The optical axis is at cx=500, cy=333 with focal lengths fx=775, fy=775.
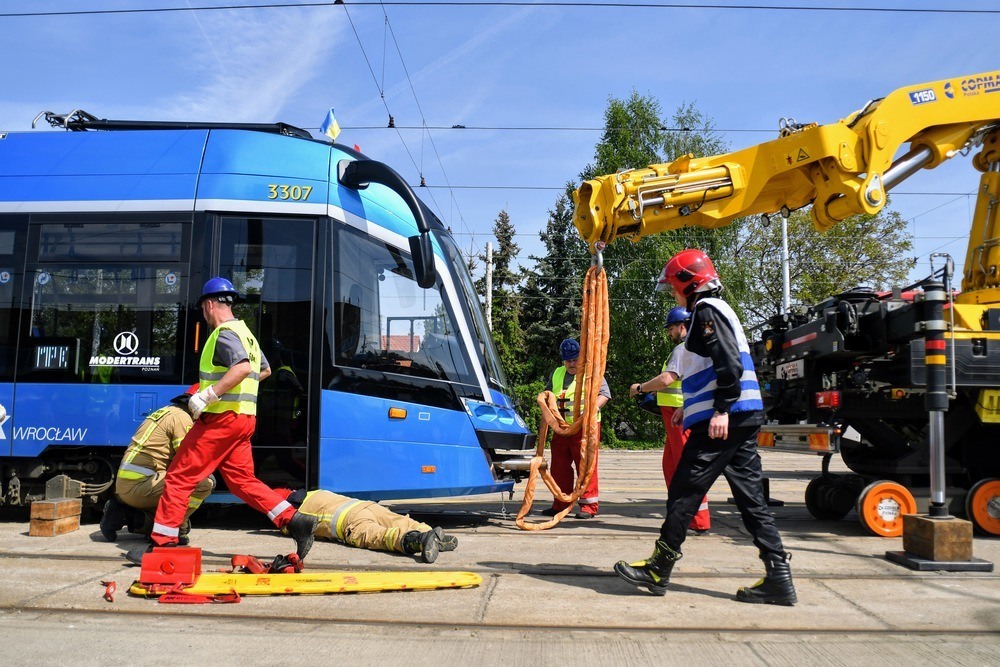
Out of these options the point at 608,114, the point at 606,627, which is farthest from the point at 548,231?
the point at 606,627

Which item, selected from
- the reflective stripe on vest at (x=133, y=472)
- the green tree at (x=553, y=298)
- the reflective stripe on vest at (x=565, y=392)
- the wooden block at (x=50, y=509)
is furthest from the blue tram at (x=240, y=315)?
the green tree at (x=553, y=298)

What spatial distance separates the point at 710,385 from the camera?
15.3 ft

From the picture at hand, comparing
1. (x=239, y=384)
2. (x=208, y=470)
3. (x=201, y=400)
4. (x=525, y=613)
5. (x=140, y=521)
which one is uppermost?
(x=239, y=384)

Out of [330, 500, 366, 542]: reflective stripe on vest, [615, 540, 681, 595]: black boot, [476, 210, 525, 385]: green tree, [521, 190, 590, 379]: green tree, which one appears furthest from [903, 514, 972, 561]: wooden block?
[521, 190, 590, 379]: green tree

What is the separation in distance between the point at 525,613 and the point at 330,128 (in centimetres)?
503

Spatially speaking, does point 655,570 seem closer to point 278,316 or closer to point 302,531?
point 302,531

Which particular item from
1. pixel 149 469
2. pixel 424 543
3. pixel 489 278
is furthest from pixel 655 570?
pixel 489 278

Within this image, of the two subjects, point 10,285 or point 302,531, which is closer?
point 302,531

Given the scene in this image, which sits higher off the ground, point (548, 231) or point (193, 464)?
point (548, 231)

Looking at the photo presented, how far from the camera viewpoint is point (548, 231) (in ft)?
137

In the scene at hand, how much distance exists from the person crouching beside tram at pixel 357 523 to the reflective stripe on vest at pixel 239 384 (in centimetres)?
88

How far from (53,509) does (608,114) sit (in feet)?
96.8

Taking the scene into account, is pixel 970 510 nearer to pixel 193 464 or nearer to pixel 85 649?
pixel 193 464

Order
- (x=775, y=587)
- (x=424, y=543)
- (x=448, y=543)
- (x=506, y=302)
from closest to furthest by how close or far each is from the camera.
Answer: (x=775, y=587) < (x=424, y=543) < (x=448, y=543) < (x=506, y=302)
